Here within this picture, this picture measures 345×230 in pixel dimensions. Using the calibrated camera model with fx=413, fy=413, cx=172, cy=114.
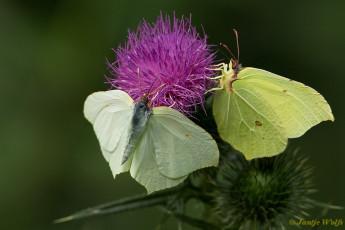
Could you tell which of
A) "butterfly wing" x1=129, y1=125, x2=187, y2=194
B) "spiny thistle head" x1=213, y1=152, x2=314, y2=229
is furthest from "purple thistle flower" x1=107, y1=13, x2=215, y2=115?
"spiny thistle head" x1=213, y1=152, x2=314, y2=229

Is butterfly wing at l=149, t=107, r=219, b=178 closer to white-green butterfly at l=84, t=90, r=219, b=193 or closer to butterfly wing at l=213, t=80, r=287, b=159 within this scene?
white-green butterfly at l=84, t=90, r=219, b=193

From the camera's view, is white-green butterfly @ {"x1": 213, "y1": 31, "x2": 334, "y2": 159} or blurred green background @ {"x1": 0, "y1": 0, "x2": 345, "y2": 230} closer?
white-green butterfly @ {"x1": 213, "y1": 31, "x2": 334, "y2": 159}

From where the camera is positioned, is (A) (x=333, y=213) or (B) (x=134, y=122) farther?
(A) (x=333, y=213)

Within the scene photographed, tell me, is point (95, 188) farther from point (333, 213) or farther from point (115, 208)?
point (333, 213)

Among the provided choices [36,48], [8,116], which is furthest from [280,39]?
[8,116]

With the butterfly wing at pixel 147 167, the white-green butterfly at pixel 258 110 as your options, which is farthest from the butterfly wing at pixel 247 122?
the butterfly wing at pixel 147 167

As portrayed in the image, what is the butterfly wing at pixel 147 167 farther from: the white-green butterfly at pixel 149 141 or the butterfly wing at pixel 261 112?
the butterfly wing at pixel 261 112

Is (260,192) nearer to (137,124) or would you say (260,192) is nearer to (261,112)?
(261,112)
